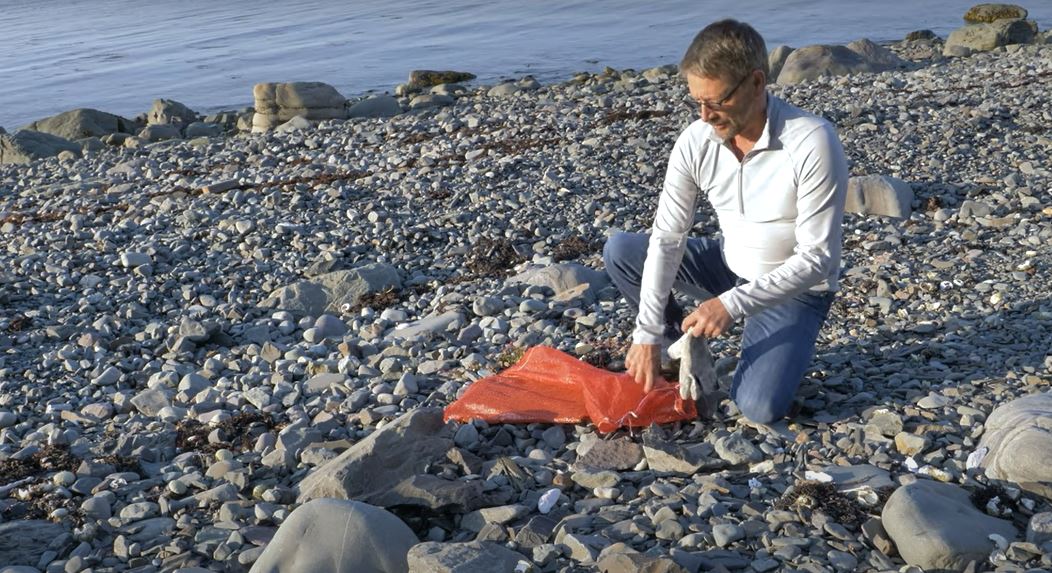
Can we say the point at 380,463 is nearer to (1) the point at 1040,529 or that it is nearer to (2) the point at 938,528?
(2) the point at 938,528

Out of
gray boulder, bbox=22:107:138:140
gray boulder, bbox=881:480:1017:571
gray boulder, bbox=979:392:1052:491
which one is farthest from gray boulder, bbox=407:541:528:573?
gray boulder, bbox=22:107:138:140

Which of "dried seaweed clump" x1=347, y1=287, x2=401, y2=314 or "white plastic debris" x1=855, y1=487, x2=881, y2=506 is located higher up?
"white plastic debris" x1=855, y1=487, x2=881, y2=506

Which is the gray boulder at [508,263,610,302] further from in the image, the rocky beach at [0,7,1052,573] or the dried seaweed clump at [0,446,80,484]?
the dried seaweed clump at [0,446,80,484]

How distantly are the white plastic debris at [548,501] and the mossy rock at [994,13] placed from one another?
31193 mm

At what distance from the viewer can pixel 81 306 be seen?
8.33m

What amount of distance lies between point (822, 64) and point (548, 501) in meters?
17.7

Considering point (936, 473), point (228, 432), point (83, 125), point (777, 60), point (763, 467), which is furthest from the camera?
point (777, 60)

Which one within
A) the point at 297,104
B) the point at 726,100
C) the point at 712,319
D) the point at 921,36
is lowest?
the point at 921,36

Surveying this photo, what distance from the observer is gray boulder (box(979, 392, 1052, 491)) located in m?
3.99

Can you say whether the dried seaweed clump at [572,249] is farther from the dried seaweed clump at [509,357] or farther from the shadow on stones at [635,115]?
the shadow on stones at [635,115]

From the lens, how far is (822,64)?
20188 mm

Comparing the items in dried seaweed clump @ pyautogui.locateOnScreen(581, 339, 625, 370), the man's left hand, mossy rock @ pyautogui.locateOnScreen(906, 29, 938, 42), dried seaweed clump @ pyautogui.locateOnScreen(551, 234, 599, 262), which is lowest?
mossy rock @ pyautogui.locateOnScreen(906, 29, 938, 42)

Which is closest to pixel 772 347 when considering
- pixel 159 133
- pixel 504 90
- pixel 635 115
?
pixel 635 115

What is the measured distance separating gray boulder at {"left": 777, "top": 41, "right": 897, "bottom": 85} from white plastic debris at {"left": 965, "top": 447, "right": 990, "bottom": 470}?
16105 mm
